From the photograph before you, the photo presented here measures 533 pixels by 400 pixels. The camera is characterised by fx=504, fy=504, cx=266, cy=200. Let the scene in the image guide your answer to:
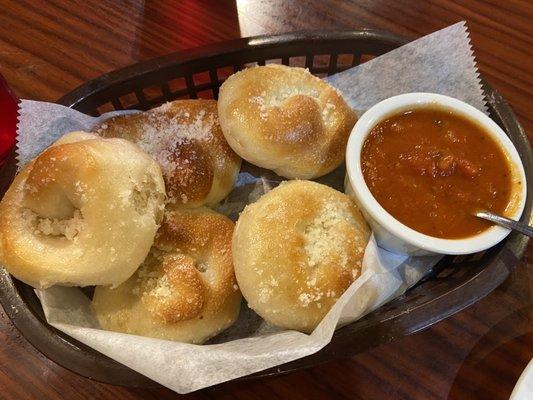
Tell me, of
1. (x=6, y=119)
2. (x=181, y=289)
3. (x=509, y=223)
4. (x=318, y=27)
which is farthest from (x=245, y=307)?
(x=318, y=27)

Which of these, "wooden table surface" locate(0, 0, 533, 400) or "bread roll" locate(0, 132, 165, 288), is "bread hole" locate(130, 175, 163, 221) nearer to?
"bread roll" locate(0, 132, 165, 288)

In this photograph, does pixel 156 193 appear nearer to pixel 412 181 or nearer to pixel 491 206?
pixel 412 181

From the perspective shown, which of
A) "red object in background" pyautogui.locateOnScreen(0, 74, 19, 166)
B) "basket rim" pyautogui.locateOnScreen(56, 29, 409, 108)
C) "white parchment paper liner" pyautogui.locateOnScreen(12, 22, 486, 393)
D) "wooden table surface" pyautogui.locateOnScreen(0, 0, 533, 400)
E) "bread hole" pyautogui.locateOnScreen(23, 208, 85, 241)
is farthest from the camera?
"red object in background" pyautogui.locateOnScreen(0, 74, 19, 166)

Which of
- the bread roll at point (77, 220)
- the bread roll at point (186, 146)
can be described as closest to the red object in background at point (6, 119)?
the bread roll at point (186, 146)

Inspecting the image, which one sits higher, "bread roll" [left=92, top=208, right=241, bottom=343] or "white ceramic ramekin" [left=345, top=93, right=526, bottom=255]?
"white ceramic ramekin" [left=345, top=93, right=526, bottom=255]

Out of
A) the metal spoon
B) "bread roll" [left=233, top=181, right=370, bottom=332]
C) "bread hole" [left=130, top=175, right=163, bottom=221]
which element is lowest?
"bread roll" [left=233, top=181, right=370, bottom=332]

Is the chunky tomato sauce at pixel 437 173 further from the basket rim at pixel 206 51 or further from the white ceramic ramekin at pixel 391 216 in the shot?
the basket rim at pixel 206 51

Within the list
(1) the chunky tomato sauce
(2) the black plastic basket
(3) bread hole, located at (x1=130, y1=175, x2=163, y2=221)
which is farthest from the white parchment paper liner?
(3) bread hole, located at (x1=130, y1=175, x2=163, y2=221)
